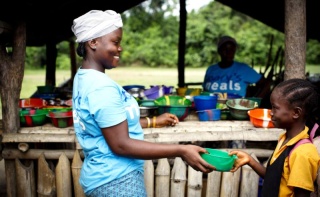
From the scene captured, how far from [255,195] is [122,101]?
1.77 metres

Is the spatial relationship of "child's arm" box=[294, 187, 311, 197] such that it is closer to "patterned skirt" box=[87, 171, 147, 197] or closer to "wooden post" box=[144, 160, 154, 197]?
"patterned skirt" box=[87, 171, 147, 197]

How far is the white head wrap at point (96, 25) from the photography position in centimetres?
144

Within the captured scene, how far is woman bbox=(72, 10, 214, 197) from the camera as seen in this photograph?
137 cm

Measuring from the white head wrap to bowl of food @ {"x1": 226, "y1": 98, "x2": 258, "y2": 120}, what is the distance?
1746 millimetres

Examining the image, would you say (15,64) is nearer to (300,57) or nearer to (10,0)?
(10,0)

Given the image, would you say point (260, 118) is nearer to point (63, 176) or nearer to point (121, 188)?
point (121, 188)

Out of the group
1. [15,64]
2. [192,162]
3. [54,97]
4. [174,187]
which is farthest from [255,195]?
[54,97]

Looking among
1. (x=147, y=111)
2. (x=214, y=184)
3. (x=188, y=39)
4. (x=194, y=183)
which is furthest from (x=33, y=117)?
(x=188, y=39)

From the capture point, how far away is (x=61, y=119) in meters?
2.81

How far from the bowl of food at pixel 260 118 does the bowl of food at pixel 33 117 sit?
1.80m

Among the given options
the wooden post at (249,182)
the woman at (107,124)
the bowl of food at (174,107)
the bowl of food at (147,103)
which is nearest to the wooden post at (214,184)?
the wooden post at (249,182)

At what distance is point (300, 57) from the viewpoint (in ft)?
8.95

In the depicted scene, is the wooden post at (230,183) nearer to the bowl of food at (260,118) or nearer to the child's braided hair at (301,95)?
the bowl of food at (260,118)

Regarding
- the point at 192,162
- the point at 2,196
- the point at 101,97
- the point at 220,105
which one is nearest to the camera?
the point at 101,97
